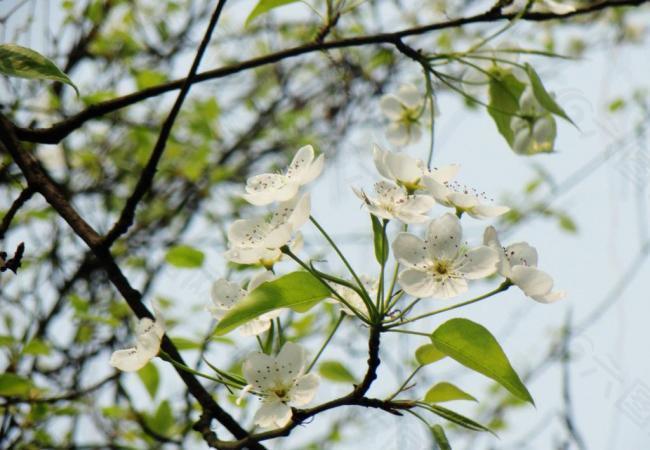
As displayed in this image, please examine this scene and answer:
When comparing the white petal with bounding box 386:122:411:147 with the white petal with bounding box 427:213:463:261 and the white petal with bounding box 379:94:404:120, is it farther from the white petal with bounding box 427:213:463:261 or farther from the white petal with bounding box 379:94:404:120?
the white petal with bounding box 427:213:463:261

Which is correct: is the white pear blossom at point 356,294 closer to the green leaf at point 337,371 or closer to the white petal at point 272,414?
the white petal at point 272,414

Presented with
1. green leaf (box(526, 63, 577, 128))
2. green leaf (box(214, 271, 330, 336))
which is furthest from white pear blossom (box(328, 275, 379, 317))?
green leaf (box(526, 63, 577, 128))

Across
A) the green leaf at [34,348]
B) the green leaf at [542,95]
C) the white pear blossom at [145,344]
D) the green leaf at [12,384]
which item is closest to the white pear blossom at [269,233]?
the white pear blossom at [145,344]

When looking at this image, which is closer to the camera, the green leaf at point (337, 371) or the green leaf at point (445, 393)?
the green leaf at point (445, 393)

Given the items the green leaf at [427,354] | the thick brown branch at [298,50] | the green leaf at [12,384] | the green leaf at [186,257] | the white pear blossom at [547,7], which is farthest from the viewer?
the green leaf at [186,257]

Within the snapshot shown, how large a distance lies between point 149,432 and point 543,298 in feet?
2.89

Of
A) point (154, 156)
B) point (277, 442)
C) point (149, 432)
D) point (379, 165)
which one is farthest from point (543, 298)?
point (277, 442)

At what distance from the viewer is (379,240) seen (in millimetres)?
912

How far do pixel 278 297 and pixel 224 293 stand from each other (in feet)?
0.58

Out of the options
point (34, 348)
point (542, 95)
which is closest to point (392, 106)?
point (542, 95)

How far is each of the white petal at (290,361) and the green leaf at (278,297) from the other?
0.24 feet

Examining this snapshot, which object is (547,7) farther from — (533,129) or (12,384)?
(12,384)

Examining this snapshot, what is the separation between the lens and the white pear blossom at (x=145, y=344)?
95 centimetres

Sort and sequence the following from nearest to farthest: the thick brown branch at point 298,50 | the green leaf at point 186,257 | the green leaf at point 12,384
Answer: the thick brown branch at point 298,50, the green leaf at point 12,384, the green leaf at point 186,257
